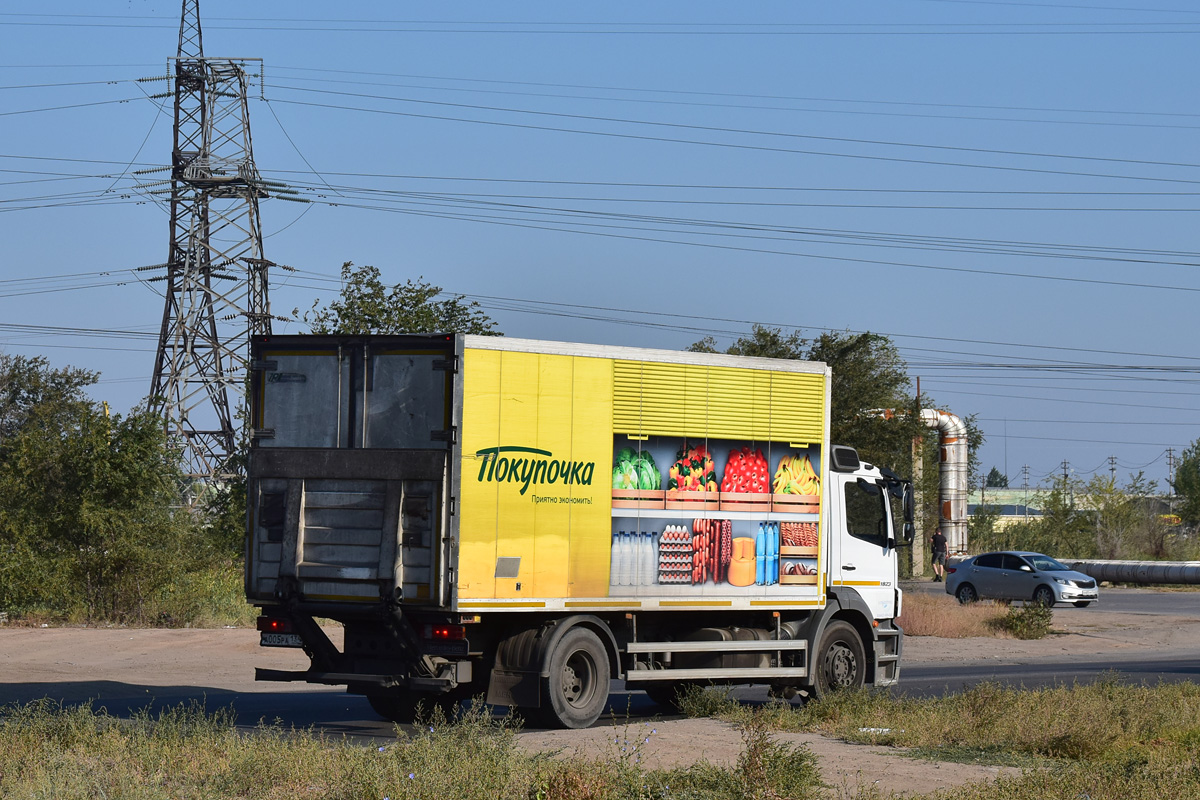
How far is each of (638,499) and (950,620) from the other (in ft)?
57.7

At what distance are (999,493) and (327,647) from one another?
525ft

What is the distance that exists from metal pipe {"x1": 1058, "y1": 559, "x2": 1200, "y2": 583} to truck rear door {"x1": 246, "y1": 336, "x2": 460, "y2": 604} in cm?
4136

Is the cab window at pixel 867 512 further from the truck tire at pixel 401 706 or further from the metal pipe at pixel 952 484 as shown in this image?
the metal pipe at pixel 952 484

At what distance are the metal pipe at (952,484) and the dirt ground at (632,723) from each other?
62.2ft

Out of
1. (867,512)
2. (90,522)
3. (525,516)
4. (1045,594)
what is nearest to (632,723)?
(525,516)

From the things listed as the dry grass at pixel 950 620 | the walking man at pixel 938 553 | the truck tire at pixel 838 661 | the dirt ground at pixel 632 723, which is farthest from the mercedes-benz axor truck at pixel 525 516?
the walking man at pixel 938 553

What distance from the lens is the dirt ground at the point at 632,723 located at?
1033cm

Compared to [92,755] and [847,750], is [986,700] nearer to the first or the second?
[847,750]

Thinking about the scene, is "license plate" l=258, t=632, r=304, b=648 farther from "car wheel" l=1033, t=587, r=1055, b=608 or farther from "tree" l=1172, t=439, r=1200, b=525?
"tree" l=1172, t=439, r=1200, b=525

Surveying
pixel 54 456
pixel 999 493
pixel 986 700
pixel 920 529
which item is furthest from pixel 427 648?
pixel 999 493

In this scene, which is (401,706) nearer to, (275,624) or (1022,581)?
(275,624)

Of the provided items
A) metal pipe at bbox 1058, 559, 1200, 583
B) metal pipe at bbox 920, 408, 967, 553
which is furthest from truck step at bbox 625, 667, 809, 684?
metal pipe at bbox 920, 408, 967, 553

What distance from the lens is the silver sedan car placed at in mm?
35500

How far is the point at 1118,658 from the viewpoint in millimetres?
25156
